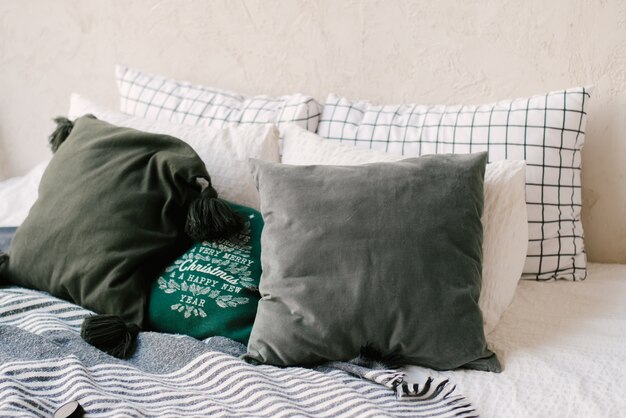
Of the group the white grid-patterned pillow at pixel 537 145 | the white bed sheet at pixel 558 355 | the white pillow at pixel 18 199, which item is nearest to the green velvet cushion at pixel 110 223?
the white pillow at pixel 18 199

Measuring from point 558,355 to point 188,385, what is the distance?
0.60 m

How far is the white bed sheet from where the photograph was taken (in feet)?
3.21

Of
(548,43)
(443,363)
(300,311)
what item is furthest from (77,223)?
(548,43)

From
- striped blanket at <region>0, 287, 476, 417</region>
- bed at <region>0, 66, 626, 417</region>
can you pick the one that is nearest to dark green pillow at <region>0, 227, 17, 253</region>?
bed at <region>0, 66, 626, 417</region>

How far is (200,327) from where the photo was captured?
1197 mm

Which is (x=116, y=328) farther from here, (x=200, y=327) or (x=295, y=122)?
(x=295, y=122)

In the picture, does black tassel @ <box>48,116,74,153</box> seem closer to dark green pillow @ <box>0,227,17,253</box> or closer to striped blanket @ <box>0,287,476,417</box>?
dark green pillow @ <box>0,227,17,253</box>

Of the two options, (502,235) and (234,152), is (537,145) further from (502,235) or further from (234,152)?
(234,152)

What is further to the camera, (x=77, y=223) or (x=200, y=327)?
(x=77, y=223)

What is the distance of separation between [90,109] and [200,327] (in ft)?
2.38

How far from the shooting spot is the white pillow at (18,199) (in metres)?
1.60

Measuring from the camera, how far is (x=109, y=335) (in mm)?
1153

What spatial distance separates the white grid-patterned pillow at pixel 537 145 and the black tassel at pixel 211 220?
36 centimetres

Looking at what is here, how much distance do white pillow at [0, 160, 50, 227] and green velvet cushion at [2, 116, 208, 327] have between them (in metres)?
0.23
